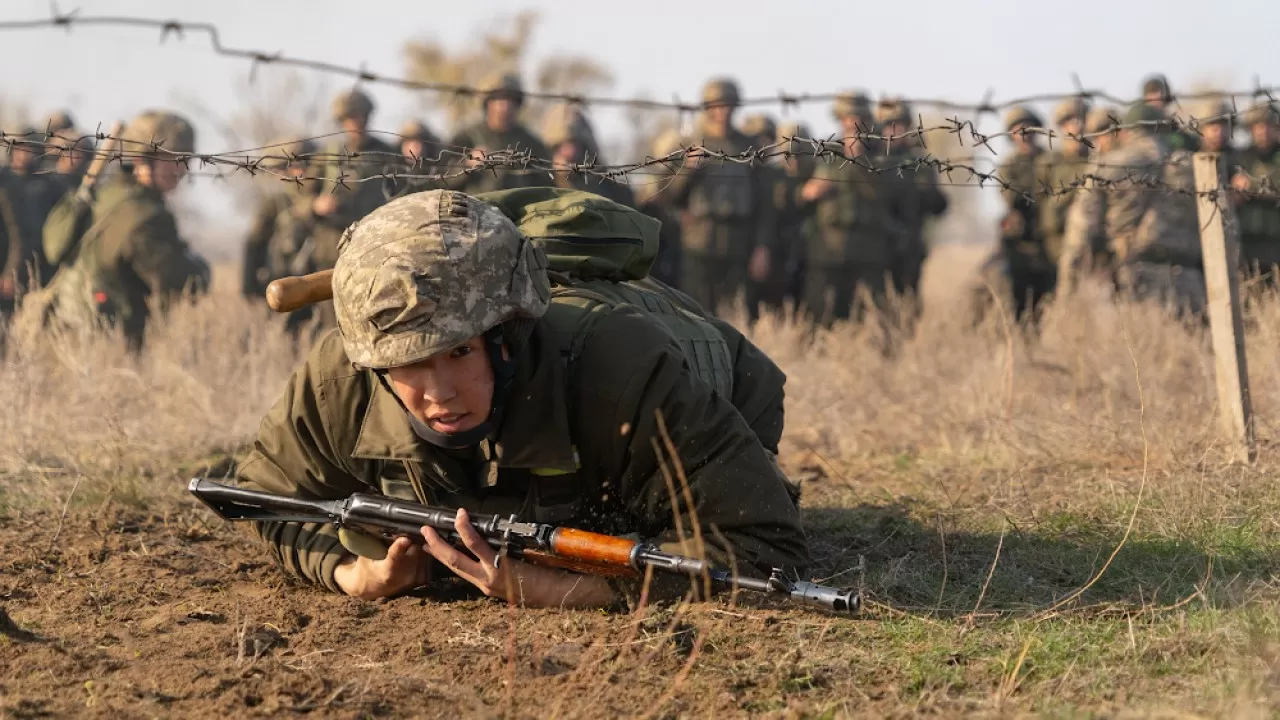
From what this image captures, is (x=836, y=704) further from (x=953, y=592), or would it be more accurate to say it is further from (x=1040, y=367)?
(x=1040, y=367)

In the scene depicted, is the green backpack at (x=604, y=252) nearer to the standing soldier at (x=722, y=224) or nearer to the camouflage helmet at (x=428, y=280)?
the camouflage helmet at (x=428, y=280)

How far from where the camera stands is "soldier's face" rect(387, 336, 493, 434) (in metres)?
3.27

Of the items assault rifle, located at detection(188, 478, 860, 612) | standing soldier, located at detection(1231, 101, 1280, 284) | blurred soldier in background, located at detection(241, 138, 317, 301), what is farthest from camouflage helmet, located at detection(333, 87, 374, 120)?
assault rifle, located at detection(188, 478, 860, 612)

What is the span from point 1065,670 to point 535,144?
723cm

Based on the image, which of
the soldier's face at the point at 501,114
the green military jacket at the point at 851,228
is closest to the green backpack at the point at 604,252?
the soldier's face at the point at 501,114

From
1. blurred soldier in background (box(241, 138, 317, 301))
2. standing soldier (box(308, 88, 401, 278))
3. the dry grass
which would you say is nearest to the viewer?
the dry grass

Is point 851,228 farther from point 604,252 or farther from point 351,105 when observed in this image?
point 604,252

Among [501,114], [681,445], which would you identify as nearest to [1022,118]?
[501,114]

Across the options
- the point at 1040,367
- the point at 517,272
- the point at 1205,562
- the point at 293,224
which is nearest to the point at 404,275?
the point at 517,272

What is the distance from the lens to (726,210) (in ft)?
36.3

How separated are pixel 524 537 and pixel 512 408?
309mm

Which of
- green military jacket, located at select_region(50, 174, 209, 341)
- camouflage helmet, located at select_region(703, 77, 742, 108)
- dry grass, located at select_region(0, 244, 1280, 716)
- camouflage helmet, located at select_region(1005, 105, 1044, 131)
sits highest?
camouflage helmet, located at select_region(703, 77, 742, 108)

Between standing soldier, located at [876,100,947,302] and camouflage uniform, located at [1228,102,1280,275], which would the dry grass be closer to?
camouflage uniform, located at [1228,102,1280,275]

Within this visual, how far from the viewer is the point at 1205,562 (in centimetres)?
401
